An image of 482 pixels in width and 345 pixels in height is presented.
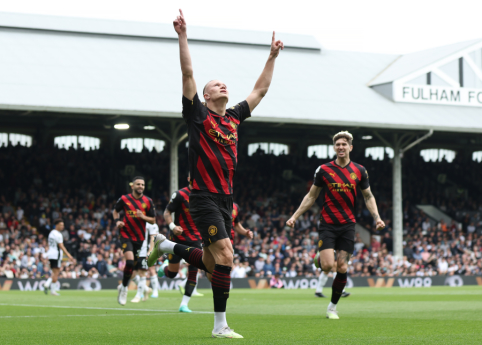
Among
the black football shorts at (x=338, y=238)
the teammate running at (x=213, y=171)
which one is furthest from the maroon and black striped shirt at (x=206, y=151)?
the black football shorts at (x=338, y=238)

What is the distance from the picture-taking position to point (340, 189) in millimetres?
10227

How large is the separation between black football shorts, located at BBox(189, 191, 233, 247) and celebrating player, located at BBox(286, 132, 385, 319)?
299cm

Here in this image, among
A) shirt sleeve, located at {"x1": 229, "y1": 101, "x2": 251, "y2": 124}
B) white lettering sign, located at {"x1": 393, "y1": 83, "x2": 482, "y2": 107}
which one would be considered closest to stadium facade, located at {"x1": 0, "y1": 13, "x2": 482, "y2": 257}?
white lettering sign, located at {"x1": 393, "y1": 83, "x2": 482, "y2": 107}

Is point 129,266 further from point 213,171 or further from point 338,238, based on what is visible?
point 213,171

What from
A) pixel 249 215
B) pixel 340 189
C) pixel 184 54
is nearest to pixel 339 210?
pixel 340 189

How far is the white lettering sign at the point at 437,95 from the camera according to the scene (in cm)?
3347

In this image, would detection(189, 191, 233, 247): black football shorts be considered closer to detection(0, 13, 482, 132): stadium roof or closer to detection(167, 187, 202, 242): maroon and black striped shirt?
Result: detection(167, 187, 202, 242): maroon and black striped shirt

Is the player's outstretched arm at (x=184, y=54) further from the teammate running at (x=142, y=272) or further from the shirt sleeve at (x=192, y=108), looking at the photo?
the teammate running at (x=142, y=272)

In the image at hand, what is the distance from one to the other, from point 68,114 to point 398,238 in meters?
14.2

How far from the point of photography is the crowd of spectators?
2733 cm

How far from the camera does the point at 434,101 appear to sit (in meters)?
33.9

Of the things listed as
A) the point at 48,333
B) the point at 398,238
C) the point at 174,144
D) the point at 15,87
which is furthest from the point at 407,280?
the point at 48,333

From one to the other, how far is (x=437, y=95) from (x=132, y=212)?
75.5 feet

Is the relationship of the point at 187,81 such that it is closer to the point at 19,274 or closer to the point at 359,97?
the point at 19,274
